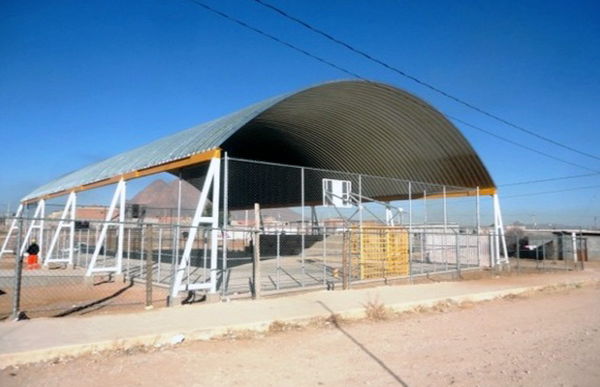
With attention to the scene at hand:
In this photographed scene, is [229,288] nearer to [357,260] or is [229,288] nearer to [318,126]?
[357,260]

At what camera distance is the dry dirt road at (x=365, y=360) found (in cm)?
575

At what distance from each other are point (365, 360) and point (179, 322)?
3.54 meters

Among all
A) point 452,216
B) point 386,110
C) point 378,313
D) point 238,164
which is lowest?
point 378,313

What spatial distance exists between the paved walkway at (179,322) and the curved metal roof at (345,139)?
19.3 feet

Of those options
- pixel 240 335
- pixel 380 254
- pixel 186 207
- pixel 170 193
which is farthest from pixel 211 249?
pixel 170 193

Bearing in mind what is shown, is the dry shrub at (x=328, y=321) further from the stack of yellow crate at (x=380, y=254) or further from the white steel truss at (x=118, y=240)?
the white steel truss at (x=118, y=240)

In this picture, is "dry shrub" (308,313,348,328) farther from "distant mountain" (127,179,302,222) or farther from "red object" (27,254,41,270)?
"red object" (27,254,41,270)

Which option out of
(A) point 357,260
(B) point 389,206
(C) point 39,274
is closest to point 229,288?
(A) point 357,260

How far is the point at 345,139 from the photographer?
76.7ft

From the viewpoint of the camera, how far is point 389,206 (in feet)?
74.0

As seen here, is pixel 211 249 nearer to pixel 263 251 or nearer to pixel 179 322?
pixel 179 322

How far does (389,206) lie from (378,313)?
12.6 meters

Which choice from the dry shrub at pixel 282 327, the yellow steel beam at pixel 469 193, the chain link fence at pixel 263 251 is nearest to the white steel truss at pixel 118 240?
the chain link fence at pixel 263 251

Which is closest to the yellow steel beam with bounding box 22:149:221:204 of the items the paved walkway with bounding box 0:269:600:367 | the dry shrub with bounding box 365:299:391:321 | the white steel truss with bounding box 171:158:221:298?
the white steel truss with bounding box 171:158:221:298
